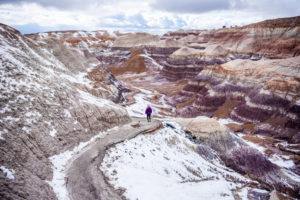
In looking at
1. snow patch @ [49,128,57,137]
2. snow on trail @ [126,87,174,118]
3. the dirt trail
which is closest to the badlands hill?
snow patch @ [49,128,57,137]

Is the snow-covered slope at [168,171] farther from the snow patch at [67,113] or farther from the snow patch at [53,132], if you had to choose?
the snow patch at [67,113]

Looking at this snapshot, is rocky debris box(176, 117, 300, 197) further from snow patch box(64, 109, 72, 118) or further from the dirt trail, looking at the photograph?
snow patch box(64, 109, 72, 118)

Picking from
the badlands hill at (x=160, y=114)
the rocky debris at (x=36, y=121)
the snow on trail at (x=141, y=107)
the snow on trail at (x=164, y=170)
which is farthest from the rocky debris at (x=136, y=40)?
the snow on trail at (x=164, y=170)

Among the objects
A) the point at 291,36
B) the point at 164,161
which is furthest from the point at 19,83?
the point at 291,36

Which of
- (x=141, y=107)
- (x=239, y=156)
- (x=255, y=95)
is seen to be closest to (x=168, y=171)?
(x=239, y=156)

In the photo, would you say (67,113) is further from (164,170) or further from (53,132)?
(164,170)

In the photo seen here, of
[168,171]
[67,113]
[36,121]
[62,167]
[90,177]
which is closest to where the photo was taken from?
[90,177]

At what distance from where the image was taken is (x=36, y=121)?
12.6 meters

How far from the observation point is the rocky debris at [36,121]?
29.7 feet

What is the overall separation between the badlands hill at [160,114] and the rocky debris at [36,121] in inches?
2.1

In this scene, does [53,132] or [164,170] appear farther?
[164,170]

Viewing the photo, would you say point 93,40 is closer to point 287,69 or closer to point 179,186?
point 287,69

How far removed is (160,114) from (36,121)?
96.8 feet

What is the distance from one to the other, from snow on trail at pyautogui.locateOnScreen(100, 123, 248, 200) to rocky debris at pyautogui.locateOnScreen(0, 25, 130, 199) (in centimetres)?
316
